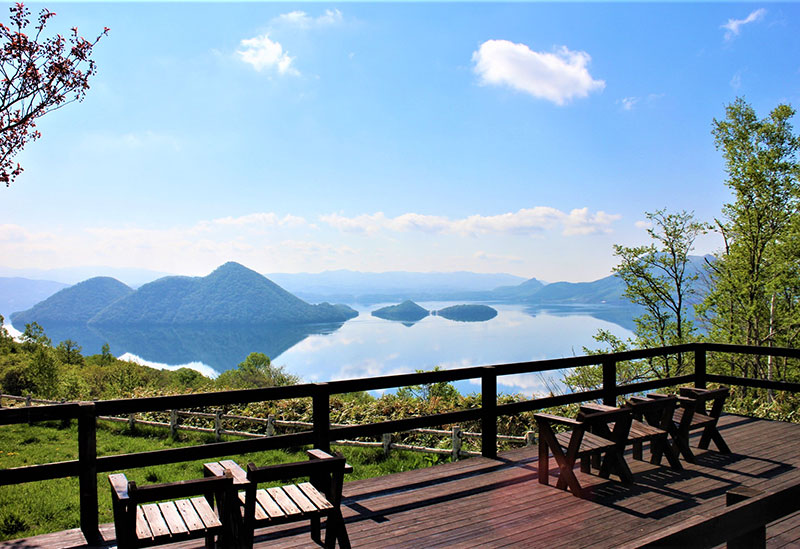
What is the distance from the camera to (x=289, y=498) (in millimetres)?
3525

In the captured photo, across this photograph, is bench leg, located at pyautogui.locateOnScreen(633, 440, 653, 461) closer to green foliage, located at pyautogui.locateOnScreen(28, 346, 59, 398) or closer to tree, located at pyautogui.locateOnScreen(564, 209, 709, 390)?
tree, located at pyautogui.locateOnScreen(564, 209, 709, 390)

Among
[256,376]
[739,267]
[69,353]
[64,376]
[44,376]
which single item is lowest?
[256,376]

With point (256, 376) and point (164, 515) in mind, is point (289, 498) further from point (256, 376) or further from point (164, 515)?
point (256, 376)

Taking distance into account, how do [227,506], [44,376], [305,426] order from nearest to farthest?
[227,506], [305,426], [44,376]

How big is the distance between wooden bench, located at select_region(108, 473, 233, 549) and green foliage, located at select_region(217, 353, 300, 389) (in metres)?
50.8

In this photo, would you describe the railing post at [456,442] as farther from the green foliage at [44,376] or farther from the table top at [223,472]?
the green foliage at [44,376]

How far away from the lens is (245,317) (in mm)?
198000

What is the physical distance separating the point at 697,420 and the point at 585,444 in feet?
6.33

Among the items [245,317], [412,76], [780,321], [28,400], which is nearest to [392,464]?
[28,400]

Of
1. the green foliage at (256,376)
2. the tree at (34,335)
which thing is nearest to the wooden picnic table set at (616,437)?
the tree at (34,335)

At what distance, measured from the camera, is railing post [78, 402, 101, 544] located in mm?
4027

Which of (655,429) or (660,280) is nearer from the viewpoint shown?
(655,429)

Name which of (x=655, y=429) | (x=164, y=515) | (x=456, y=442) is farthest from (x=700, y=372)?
(x=164, y=515)

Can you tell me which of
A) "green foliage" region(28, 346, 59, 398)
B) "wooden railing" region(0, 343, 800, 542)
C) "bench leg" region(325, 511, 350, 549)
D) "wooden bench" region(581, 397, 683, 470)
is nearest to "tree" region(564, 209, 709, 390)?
"wooden railing" region(0, 343, 800, 542)
